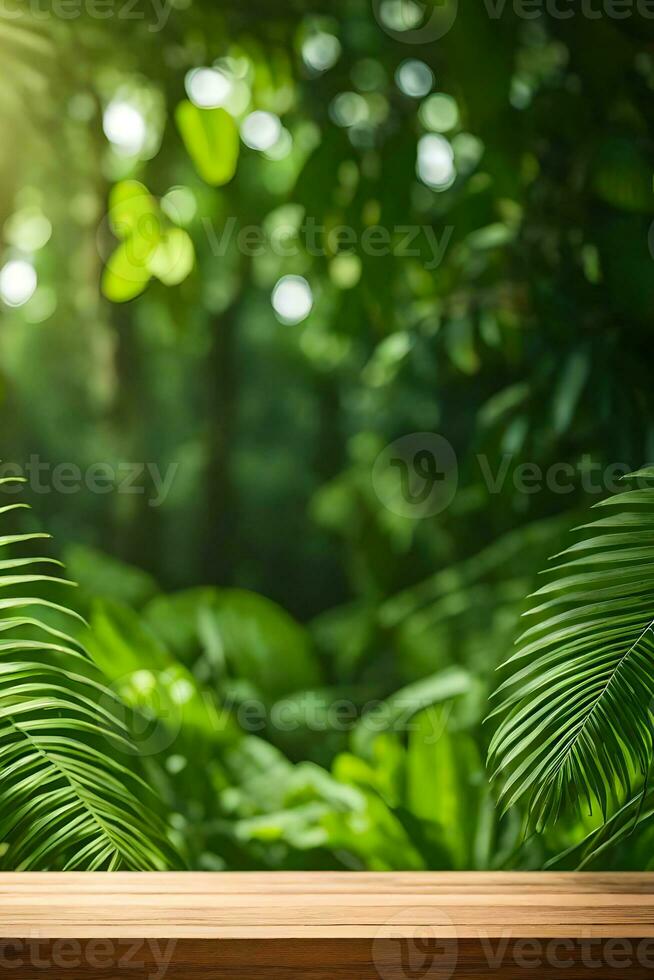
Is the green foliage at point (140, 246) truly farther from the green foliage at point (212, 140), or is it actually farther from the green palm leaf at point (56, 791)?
the green palm leaf at point (56, 791)

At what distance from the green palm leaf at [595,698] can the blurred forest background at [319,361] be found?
0.80ft

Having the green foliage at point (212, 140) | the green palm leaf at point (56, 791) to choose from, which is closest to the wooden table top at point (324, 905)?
the green palm leaf at point (56, 791)

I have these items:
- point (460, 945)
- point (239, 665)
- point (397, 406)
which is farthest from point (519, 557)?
point (460, 945)

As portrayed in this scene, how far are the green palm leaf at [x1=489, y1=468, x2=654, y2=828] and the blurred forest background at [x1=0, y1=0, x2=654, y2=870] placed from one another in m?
0.24

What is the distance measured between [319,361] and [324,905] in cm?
99

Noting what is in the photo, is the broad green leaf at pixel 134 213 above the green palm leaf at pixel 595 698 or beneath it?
above

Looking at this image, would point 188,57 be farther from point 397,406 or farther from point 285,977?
point 285,977

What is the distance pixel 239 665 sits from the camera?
1.42 meters

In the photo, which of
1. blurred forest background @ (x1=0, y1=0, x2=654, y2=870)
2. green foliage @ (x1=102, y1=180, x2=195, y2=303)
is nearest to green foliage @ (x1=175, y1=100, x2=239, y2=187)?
blurred forest background @ (x1=0, y1=0, x2=654, y2=870)

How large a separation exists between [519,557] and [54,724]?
2.50 ft

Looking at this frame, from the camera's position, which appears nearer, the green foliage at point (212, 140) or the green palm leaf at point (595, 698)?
the green palm leaf at point (595, 698)

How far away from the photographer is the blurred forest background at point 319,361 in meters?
1.25

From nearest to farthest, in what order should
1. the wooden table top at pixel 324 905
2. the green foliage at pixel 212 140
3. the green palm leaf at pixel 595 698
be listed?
the wooden table top at pixel 324 905, the green palm leaf at pixel 595 698, the green foliage at pixel 212 140

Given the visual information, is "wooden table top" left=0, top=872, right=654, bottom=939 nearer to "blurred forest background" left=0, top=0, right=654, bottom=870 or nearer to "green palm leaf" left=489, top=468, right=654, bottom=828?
"green palm leaf" left=489, top=468, right=654, bottom=828
